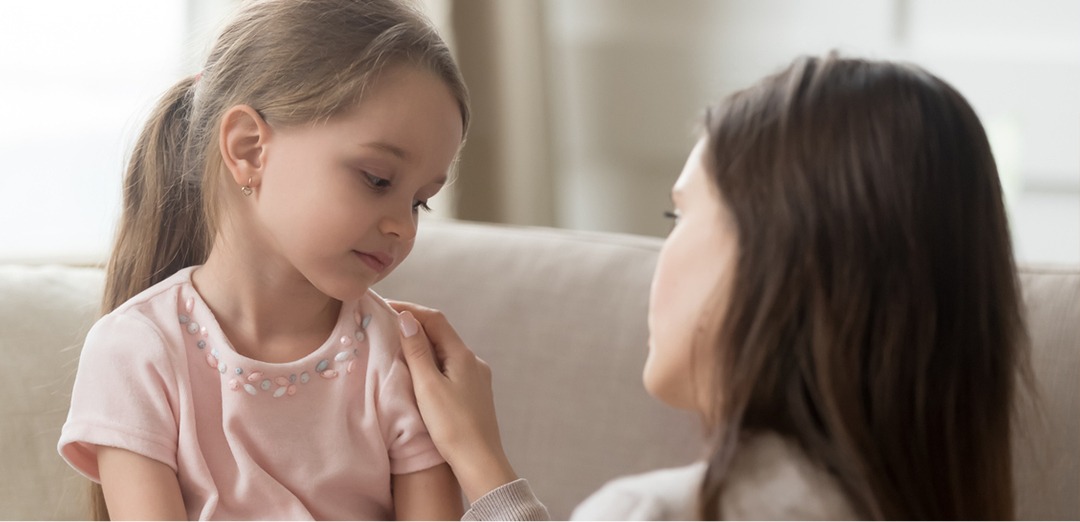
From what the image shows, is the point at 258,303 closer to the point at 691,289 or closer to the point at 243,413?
the point at 243,413

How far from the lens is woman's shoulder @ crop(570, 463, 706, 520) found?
2.96ft

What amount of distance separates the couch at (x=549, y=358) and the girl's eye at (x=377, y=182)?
23.5 inches

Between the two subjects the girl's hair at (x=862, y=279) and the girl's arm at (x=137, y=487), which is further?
the girl's arm at (x=137, y=487)

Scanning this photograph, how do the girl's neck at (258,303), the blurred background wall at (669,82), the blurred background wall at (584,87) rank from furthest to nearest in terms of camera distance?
the blurred background wall at (669,82) → the blurred background wall at (584,87) → the girl's neck at (258,303)

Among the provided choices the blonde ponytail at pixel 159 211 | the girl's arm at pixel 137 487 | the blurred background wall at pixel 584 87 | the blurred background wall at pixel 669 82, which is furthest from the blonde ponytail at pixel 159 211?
the blurred background wall at pixel 669 82

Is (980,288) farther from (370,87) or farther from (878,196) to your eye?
(370,87)

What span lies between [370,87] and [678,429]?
72 cm

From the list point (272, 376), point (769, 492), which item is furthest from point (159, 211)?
point (769, 492)

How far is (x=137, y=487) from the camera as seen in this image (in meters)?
1.06

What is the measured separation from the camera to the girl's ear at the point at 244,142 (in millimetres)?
1101

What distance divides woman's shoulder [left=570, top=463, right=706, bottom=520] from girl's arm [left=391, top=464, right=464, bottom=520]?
27 cm

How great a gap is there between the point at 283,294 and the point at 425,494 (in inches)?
9.8

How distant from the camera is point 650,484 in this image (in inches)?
37.3

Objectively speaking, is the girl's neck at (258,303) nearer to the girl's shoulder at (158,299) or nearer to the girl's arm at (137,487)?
the girl's shoulder at (158,299)
